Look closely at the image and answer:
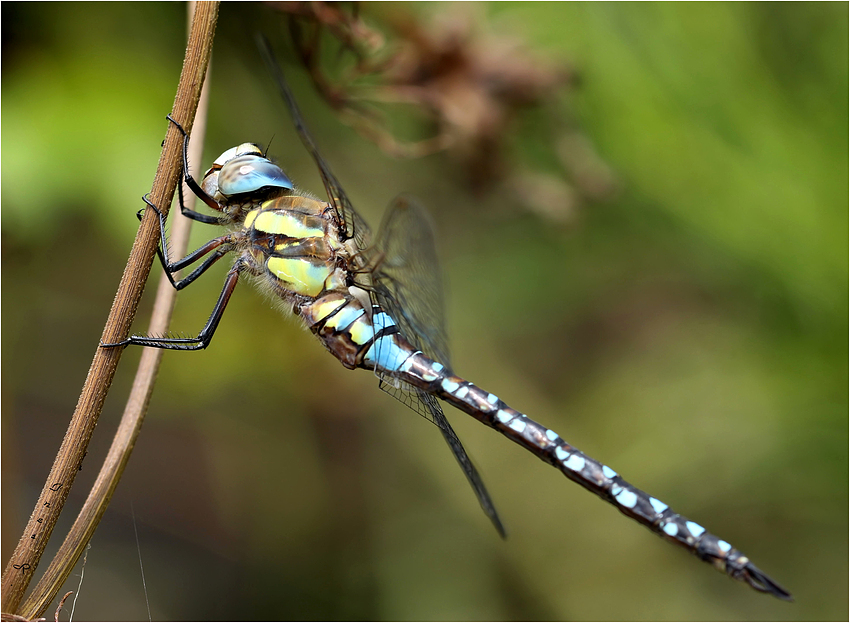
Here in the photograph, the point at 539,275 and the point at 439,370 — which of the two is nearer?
the point at 439,370

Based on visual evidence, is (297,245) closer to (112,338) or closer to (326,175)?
(326,175)

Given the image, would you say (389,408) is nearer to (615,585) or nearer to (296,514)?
(296,514)

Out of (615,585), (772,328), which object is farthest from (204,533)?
(772,328)

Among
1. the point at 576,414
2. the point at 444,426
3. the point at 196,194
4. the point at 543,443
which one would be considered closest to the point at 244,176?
the point at 196,194

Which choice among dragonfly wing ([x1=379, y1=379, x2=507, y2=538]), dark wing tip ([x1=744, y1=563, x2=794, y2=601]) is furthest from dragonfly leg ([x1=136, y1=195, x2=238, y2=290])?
dark wing tip ([x1=744, y1=563, x2=794, y2=601])

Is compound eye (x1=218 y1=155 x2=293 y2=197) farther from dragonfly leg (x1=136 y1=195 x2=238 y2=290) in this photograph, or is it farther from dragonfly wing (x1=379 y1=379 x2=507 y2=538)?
dragonfly wing (x1=379 y1=379 x2=507 y2=538)

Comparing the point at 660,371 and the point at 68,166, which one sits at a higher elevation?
the point at 660,371

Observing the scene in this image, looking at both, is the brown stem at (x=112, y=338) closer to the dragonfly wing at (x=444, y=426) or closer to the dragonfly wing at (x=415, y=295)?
the dragonfly wing at (x=415, y=295)
